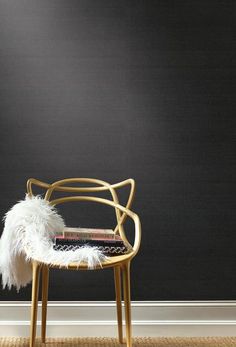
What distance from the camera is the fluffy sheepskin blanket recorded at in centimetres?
226

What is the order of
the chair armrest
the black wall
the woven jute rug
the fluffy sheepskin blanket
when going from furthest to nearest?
the black wall < the woven jute rug < the chair armrest < the fluffy sheepskin blanket

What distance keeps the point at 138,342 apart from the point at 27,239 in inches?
34.8

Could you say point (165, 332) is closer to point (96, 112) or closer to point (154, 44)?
point (96, 112)

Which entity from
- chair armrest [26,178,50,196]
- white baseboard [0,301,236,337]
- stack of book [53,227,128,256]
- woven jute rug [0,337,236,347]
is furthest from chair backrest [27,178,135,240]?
woven jute rug [0,337,236,347]

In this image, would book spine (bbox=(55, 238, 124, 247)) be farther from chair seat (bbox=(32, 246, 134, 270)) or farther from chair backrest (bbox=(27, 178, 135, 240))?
chair backrest (bbox=(27, 178, 135, 240))

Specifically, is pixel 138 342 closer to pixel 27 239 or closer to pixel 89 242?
pixel 89 242

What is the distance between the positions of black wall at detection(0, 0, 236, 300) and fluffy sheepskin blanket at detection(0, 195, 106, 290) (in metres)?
0.37

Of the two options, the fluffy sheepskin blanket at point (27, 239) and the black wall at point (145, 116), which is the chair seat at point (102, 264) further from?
the black wall at point (145, 116)

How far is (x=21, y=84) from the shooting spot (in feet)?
9.19

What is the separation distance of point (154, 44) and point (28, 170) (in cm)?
95

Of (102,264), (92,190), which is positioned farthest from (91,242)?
(92,190)

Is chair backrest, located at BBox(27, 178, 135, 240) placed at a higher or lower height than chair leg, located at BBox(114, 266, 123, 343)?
higher

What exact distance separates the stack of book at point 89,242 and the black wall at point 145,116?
1.50 ft

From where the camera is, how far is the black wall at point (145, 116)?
2.81 m
